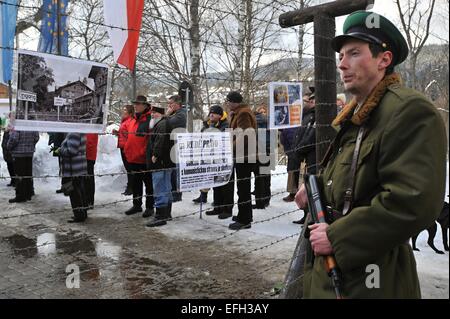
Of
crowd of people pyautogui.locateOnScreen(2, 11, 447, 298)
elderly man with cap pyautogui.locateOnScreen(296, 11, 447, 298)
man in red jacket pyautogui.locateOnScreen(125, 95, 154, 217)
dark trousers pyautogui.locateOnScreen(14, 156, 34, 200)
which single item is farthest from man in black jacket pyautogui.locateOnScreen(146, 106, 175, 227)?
elderly man with cap pyautogui.locateOnScreen(296, 11, 447, 298)

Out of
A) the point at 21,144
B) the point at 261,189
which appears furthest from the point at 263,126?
the point at 21,144

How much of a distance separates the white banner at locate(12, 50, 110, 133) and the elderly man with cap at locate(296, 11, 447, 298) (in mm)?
2139

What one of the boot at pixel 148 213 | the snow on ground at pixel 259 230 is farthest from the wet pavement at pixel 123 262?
the boot at pixel 148 213

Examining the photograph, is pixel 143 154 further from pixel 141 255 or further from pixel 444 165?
pixel 444 165

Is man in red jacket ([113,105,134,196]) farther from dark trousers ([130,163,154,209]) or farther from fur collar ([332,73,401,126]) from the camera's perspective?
fur collar ([332,73,401,126])

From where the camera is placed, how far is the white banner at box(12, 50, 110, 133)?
2.97 meters

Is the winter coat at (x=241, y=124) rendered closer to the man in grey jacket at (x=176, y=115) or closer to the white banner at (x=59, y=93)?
the man in grey jacket at (x=176, y=115)

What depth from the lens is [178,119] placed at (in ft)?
21.6

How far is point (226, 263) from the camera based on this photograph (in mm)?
4938

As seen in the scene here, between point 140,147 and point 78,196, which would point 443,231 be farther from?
point 78,196

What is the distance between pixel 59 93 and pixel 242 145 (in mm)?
3548
